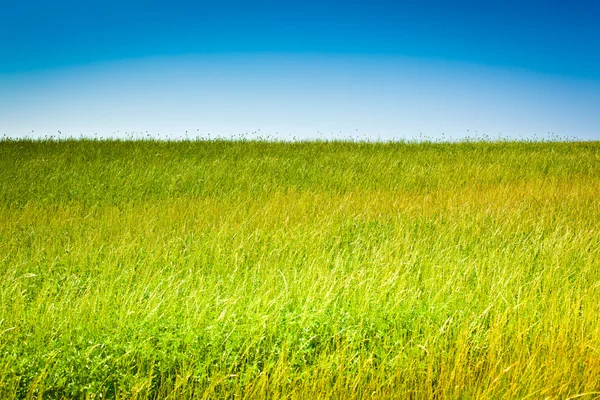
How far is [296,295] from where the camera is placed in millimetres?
3998

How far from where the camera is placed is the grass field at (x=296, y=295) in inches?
116

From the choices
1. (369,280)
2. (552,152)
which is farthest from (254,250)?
(552,152)

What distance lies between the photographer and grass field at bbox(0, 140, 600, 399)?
2947 millimetres

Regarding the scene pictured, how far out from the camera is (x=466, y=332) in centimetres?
324

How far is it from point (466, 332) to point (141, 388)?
2018 mm

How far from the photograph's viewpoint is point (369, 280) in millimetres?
4234

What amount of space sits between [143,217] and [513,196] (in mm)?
6766

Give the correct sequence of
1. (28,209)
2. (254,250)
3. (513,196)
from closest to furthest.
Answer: (254,250)
(28,209)
(513,196)

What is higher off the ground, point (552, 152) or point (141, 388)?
point (552, 152)

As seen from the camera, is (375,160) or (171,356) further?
(375,160)

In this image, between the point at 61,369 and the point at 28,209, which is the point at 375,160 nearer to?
the point at 28,209

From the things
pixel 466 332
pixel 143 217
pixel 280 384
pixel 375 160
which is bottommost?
pixel 280 384

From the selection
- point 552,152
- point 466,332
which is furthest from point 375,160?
point 466,332

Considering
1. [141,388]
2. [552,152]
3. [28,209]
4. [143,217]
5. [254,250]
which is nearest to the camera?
[141,388]
